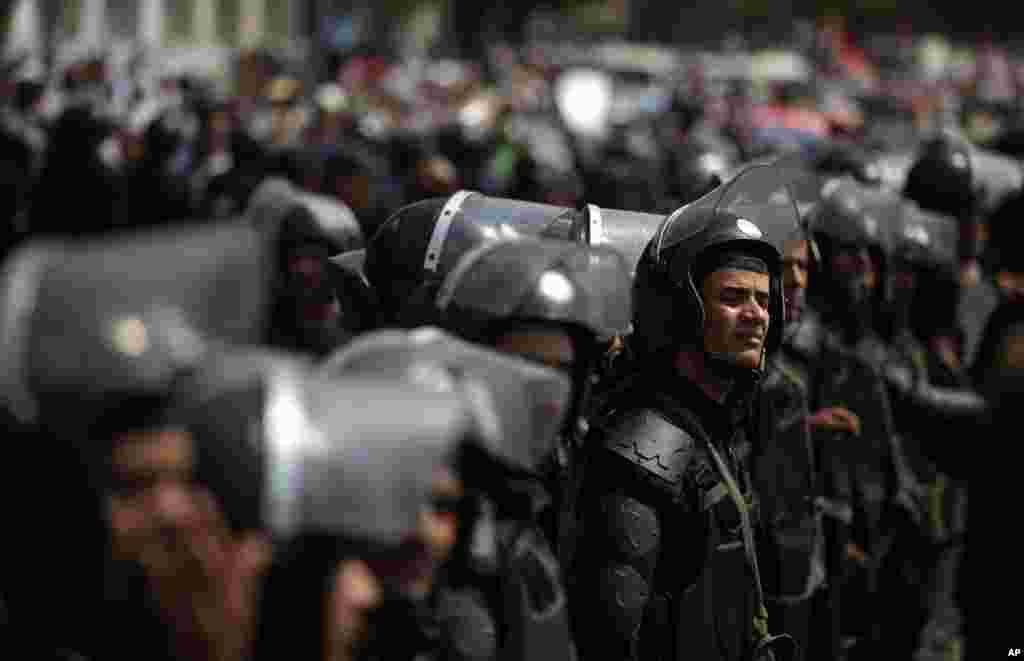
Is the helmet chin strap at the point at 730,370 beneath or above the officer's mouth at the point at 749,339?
beneath

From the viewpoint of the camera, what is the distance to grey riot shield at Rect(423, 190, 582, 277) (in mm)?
5117

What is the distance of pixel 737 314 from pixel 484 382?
216 cm

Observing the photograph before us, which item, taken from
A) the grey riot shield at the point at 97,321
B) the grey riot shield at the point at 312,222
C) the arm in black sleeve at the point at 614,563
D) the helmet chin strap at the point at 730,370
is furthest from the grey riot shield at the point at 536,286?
the grey riot shield at the point at 312,222

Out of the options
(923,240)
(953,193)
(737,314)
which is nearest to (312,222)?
(737,314)

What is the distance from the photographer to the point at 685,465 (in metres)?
4.97

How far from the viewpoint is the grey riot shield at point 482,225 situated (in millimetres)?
5117

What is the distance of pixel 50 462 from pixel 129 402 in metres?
0.13

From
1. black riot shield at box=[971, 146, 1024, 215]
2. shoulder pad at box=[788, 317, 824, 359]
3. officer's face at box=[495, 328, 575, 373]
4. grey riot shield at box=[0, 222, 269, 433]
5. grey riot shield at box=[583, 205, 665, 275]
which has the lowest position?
shoulder pad at box=[788, 317, 824, 359]

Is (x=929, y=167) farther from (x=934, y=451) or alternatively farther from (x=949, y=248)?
(x=934, y=451)

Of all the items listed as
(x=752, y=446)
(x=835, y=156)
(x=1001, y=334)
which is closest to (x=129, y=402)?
(x=1001, y=334)

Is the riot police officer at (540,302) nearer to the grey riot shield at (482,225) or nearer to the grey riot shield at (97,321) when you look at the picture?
the grey riot shield at (482,225)

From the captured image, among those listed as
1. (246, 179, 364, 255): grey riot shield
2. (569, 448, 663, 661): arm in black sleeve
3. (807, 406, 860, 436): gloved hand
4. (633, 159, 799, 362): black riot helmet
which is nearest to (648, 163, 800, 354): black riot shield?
(633, 159, 799, 362): black riot helmet

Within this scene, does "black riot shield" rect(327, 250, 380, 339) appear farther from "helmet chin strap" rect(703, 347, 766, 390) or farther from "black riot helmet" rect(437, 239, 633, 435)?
"black riot helmet" rect(437, 239, 633, 435)

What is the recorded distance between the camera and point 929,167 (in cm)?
1000
